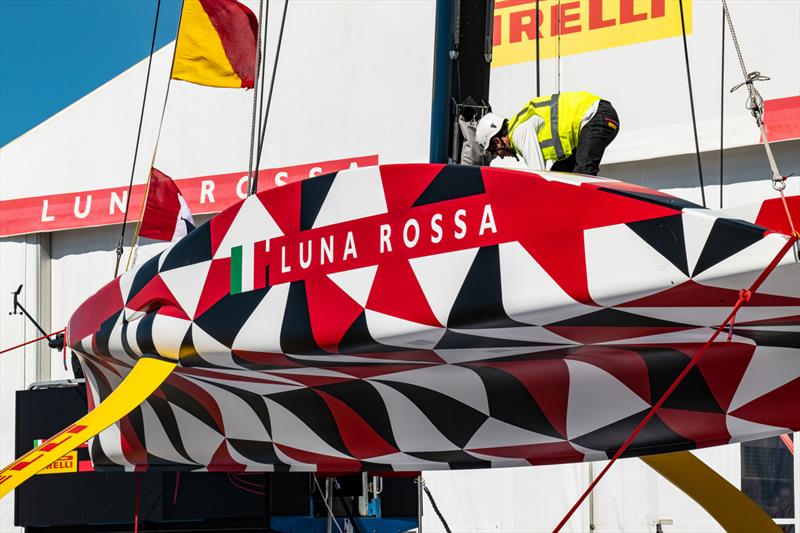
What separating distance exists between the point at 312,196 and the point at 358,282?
314mm

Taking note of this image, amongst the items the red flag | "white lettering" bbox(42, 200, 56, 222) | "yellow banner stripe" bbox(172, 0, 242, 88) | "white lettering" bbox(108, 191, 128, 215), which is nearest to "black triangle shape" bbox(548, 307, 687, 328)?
"yellow banner stripe" bbox(172, 0, 242, 88)

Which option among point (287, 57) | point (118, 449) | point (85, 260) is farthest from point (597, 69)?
point (85, 260)

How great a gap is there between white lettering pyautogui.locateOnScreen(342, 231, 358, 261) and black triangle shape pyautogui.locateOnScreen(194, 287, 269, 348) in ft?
1.00

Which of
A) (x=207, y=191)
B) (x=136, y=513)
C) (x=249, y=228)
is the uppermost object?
(x=207, y=191)

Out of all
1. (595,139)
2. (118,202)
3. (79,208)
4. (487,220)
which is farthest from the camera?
(79,208)

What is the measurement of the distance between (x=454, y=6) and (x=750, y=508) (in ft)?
6.65

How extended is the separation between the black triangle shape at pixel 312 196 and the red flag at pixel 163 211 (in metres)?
2.37

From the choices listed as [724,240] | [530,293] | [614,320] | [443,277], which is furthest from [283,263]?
[724,240]

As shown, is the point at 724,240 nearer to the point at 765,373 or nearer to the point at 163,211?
the point at 765,373

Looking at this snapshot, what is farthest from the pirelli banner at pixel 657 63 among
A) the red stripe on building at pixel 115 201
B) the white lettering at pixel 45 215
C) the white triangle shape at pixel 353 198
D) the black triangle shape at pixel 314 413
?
the white lettering at pixel 45 215

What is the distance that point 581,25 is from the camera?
6082 mm

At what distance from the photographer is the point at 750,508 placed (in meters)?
3.56

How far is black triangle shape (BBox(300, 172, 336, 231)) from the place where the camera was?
9.12 ft

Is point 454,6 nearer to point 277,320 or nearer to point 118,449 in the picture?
point 277,320
